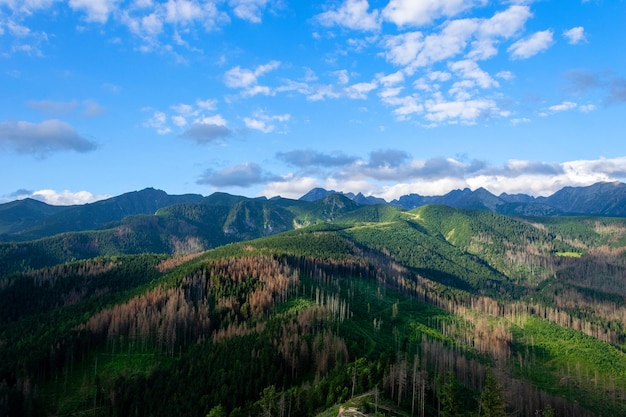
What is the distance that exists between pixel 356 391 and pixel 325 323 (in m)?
80.4

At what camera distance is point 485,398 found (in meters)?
102

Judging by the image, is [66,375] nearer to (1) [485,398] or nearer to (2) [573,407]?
(1) [485,398]

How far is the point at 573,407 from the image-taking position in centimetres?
17338

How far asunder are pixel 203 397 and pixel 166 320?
234 feet

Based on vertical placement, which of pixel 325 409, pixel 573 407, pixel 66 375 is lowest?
pixel 573 407

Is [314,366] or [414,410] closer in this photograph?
[414,410]

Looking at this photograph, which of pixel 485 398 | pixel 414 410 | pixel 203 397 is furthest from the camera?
pixel 203 397

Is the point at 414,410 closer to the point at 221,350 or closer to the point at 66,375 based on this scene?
the point at 221,350

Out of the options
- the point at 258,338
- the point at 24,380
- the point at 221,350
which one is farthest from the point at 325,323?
the point at 24,380

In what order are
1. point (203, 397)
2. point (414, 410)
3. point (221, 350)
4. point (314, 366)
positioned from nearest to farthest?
point (414, 410) < point (203, 397) < point (314, 366) < point (221, 350)

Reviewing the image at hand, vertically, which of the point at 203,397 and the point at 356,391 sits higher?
the point at 356,391

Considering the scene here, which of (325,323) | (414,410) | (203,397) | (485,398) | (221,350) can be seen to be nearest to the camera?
(485,398)

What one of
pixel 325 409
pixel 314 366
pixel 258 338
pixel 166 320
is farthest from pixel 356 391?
pixel 166 320

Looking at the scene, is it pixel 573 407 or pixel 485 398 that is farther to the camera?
pixel 573 407
